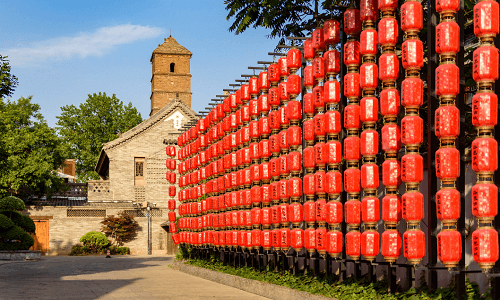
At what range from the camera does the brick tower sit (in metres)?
55.6

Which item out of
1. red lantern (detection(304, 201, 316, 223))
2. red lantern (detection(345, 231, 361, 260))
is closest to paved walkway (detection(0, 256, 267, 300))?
red lantern (detection(304, 201, 316, 223))

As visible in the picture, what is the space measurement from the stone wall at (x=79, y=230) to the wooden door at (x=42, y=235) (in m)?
0.23

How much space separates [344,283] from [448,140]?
13.1 ft

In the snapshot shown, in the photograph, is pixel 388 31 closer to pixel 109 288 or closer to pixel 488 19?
pixel 488 19

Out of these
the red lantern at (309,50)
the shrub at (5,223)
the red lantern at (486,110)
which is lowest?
the shrub at (5,223)

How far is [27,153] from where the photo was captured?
127ft

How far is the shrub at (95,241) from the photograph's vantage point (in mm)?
36219

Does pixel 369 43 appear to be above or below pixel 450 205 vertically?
above

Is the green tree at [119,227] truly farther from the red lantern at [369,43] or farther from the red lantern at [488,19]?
the red lantern at [488,19]

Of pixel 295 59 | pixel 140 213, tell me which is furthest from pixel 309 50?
pixel 140 213

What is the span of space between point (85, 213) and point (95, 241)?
197cm

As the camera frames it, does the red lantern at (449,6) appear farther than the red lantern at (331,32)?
No

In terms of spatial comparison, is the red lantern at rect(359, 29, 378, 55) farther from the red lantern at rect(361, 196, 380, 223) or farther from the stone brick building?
the stone brick building

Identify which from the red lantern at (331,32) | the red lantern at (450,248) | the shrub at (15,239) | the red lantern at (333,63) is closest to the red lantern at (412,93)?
the red lantern at (450,248)
